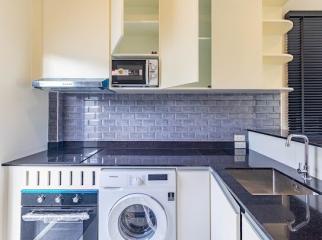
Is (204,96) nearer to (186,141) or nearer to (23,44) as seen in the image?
(186,141)

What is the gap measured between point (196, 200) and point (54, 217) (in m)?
1.02

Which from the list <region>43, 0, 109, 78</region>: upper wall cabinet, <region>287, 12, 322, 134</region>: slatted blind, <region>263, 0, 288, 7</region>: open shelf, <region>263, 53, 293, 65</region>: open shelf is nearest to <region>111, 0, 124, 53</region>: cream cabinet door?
<region>43, 0, 109, 78</region>: upper wall cabinet

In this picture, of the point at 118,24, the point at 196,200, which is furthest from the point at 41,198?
the point at 118,24

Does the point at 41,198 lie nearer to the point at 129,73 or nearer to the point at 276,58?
the point at 129,73

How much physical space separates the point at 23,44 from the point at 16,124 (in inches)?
25.9

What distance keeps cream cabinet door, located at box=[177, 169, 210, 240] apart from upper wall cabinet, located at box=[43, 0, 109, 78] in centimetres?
113

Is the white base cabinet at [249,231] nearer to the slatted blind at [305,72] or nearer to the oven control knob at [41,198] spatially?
the oven control knob at [41,198]

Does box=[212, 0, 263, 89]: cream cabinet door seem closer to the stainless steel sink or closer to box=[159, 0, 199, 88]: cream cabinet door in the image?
box=[159, 0, 199, 88]: cream cabinet door

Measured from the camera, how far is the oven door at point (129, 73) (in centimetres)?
249

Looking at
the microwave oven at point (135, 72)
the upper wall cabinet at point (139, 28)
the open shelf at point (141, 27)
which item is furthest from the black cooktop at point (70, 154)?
the open shelf at point (141, 27)

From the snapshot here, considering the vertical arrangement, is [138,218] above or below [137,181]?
below

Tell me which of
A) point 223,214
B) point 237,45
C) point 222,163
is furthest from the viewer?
point 237,45

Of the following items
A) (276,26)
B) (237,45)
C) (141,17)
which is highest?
(141,17)

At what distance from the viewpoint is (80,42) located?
2.49m
